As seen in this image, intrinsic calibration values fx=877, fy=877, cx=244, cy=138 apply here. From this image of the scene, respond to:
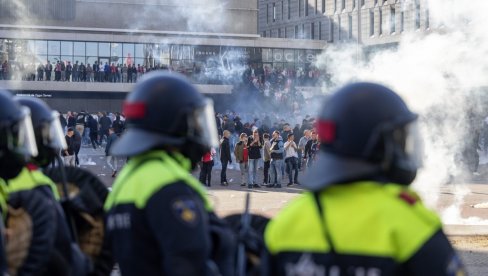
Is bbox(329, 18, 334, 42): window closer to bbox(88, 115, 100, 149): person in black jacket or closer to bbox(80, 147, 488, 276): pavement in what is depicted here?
bbox(88, 115, 100, 149): person in black jacket

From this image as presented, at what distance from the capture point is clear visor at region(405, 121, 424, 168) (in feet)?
8.68

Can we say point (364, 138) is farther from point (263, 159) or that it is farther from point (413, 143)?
point (263, 159)

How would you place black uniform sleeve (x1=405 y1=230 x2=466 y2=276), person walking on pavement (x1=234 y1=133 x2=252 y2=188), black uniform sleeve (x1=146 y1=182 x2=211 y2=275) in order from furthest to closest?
1. person walking on pavement (x1=234 y1=133 x2=252 y2=188)
2. black uniform sleeve (x1=146 y1=182 x2=211 y2=275)
3. black uniform sleeve (x1=405 y1=230 x2=466 y2=276)

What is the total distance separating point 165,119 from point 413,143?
113cm

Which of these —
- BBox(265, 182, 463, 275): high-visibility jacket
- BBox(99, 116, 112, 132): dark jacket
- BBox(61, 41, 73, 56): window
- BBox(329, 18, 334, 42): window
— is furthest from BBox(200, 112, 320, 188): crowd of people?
BBox(329, 18, 334, 42): window

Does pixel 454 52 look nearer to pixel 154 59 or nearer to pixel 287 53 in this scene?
pixel 154 59

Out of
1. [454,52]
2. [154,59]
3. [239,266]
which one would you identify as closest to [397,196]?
[239,266]

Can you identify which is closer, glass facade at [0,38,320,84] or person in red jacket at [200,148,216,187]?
person in red jacket at [200,148,216,187]

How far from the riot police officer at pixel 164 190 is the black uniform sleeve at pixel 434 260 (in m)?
0.96

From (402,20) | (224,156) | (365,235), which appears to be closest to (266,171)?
(224,156)

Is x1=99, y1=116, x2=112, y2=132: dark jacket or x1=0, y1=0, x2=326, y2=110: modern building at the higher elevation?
x1=0, y1=0, x2=326, y2=110: modern building

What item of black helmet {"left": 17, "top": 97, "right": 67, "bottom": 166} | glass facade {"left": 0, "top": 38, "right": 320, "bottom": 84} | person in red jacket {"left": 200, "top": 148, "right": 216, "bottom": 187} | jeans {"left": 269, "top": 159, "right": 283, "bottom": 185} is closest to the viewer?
black helmet {"left": 17, "top": 97, "right": 67, "bottom": 166}

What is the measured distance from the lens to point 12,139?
390 centimetres

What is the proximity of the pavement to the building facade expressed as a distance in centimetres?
2287
